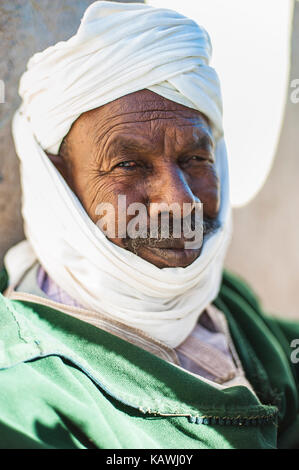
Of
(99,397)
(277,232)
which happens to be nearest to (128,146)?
(99,397)

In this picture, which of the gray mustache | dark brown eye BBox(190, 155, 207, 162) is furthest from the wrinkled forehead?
the gray mustache

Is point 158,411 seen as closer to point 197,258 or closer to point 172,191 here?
point 197,258

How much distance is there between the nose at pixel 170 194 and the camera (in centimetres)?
166

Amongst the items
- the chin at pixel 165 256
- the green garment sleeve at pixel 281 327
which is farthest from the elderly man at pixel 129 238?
the green garment sleeve at pixel 281 327

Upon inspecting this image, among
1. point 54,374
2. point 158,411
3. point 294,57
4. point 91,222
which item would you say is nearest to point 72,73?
point 91,222

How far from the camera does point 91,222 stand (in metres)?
1.74

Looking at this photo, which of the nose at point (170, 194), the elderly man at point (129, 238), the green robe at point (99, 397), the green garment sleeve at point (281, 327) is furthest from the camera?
the green garment sleeve at point (281, 327)

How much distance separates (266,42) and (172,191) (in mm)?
1927

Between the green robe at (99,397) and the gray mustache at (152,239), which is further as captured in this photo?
the gray mustache at (152,239)

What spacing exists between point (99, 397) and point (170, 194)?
0.70 metres

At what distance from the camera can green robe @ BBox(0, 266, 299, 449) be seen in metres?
1.33

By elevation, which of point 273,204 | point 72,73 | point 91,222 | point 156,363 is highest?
point 72,73

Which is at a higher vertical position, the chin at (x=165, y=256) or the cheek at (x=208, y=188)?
the cheek at (x=208, y=188)

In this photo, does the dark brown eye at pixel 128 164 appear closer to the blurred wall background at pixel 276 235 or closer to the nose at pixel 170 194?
the nose at pixel 170 194
